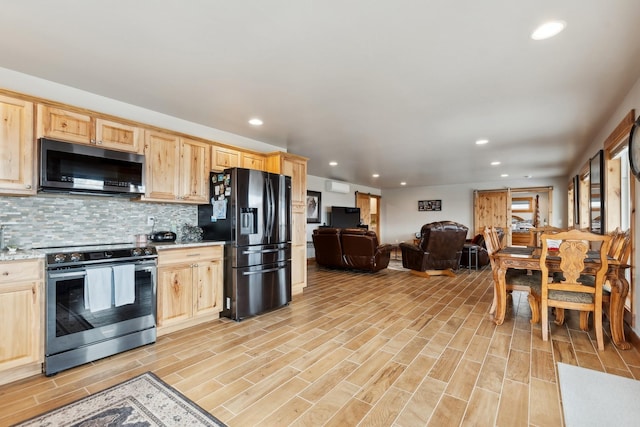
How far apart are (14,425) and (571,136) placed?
6.55m

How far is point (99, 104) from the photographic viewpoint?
306cm

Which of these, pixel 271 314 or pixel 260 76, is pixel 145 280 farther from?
pixel 260 76

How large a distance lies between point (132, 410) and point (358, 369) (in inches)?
60.2

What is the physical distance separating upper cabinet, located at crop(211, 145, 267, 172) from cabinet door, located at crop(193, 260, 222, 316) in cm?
124

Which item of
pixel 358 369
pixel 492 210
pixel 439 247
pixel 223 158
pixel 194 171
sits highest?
pixel 223 158

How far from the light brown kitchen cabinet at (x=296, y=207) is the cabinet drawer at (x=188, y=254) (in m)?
1.33

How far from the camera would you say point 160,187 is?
10.7ft

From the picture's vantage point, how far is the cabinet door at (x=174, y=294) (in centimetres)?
298

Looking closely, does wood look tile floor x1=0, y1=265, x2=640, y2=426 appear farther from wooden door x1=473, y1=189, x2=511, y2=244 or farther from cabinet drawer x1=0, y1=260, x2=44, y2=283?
wooden door x1=473, y1=189, x2=511, y2=244

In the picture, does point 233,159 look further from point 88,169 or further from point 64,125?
point 64,125

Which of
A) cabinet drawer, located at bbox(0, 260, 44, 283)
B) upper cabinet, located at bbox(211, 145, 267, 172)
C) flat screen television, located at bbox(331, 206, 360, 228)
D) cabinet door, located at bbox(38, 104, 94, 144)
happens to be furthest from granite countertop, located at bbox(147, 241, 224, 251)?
flat screen television, located at bbox(331, 206, 360, 228)

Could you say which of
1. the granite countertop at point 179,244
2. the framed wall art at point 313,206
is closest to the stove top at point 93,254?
the granite countertop at point 179,244

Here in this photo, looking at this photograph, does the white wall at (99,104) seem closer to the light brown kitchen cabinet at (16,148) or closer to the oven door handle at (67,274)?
the light brown kitchen cabinet at (16,148)

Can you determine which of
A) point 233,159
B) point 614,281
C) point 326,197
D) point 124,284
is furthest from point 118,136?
point 326,197
